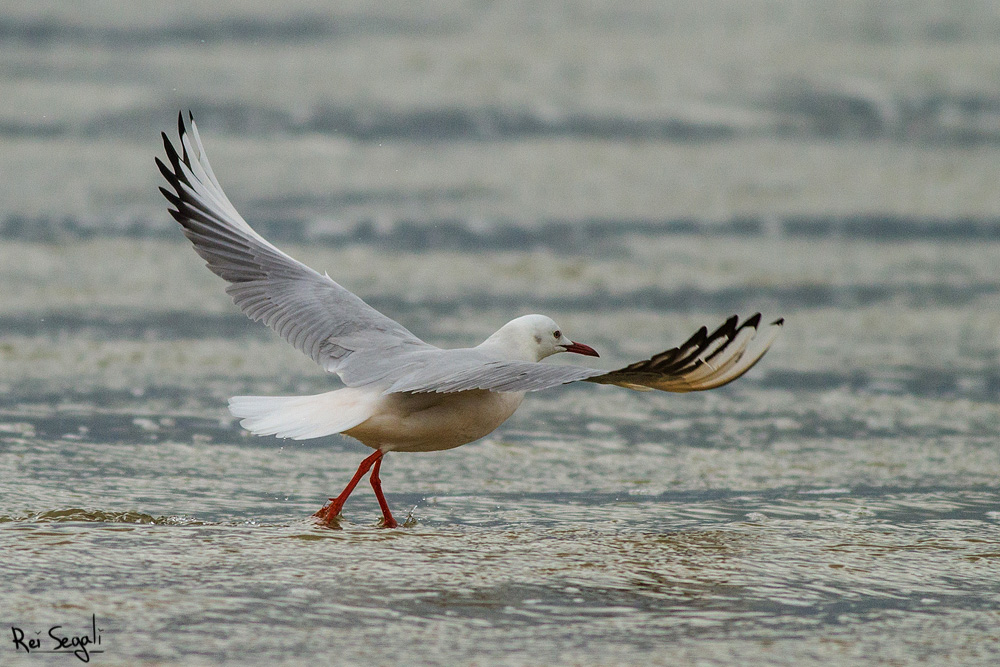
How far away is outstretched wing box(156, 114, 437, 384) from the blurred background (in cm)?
64

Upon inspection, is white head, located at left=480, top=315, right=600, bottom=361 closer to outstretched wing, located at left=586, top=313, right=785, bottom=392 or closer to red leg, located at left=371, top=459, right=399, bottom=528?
red leg, located at left=371, top=459, right=399, bottom=528

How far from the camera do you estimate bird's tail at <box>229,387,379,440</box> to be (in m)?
4.96

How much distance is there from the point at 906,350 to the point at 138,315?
452 centimetres

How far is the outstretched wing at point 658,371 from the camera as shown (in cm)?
434

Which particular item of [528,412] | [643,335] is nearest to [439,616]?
[528,412]

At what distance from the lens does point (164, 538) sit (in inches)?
191

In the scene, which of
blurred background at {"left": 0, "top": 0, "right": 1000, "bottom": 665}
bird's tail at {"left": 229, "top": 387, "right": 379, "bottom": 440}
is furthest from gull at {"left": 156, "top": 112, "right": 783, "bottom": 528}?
blurred background at {"left": 0, "top": 0, "right": 1000, "bottom": 665}

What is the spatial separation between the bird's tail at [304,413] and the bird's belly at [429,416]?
0.25 ft

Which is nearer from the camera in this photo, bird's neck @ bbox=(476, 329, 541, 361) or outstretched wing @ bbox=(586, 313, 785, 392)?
outstretched wing @ bbox=(586, 313, 785, 392)

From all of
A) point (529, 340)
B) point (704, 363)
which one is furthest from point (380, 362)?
point (704, 363)

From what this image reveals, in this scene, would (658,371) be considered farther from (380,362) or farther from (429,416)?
(380,362)

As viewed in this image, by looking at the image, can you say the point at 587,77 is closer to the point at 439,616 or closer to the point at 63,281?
the point at 63,281

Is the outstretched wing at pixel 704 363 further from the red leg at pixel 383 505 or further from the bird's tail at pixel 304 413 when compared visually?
the red leg at pixel 383 505

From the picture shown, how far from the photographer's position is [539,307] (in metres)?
9.12
